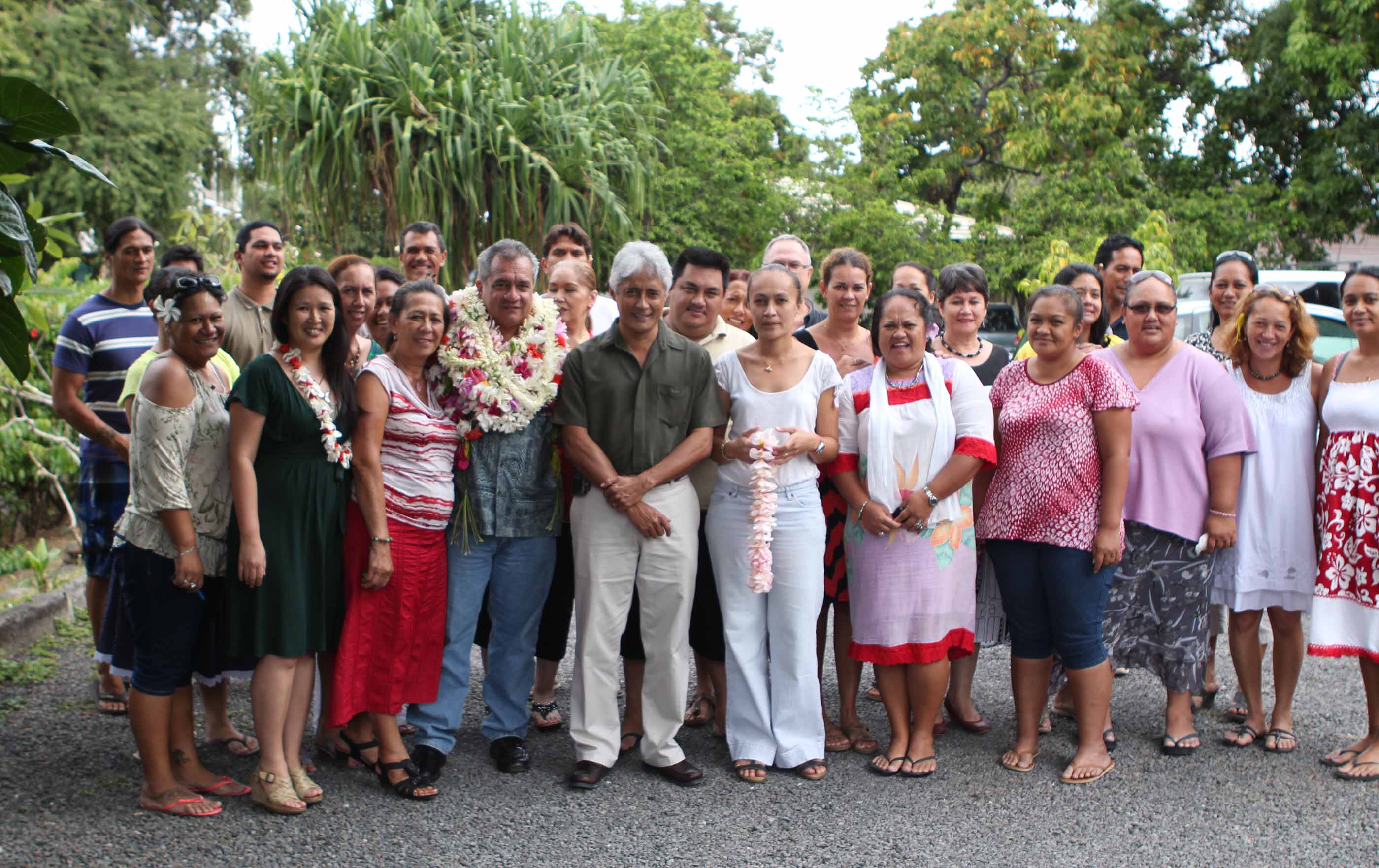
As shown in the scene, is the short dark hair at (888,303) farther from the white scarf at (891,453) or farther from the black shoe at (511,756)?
the black shoe at (511,756)

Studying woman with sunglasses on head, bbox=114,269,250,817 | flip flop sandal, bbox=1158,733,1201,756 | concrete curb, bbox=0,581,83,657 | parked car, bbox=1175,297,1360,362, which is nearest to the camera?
woman with sunglasses on head, bbox=114,269,250,817

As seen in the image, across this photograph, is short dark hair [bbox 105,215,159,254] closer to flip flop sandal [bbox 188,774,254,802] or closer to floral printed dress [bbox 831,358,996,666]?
flip flop sandal [bbox 188,774,254,802]

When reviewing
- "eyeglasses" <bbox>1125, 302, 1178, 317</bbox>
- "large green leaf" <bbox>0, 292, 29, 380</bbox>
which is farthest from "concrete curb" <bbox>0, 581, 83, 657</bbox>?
"eyeglasses" <bbox>1125, 302, 1178, 317</bbox>

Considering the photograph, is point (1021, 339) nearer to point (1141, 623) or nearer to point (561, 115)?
point (1141, 623)

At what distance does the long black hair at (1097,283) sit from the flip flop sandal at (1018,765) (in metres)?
1.96

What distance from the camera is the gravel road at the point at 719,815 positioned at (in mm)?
3711

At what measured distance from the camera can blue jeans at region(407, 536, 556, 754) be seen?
4.39m

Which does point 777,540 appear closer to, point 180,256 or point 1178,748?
point 1178,748

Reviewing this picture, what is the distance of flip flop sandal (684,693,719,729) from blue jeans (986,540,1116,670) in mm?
1391

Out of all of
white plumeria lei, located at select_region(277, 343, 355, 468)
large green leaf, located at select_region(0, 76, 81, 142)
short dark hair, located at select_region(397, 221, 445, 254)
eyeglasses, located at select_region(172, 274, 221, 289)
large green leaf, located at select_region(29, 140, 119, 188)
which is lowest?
white plumeria lei, located at select_region(277, 343, 355, 468)

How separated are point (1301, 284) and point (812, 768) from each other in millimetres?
10781

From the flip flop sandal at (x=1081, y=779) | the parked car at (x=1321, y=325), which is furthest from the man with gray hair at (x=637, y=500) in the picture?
the parked car at (x=1321, y=325)

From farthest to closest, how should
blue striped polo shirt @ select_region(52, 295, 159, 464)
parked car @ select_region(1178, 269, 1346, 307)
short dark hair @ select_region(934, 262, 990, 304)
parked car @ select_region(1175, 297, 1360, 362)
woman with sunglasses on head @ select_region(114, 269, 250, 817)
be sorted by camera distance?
parked car @ select_region(1178, 269, 1346, 307)
parked car @ select_region(1175, 297, 1360, 362)
short dark hair @ select_region(934, 262, 990, 304)
blue striped polo shirt @ select_region(52, 295, 159, 464)
woman with sunglasses on head @ select_region(114, 269, 250, 817)

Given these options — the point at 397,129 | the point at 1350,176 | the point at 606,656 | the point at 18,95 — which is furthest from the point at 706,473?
the point at 1350,176
